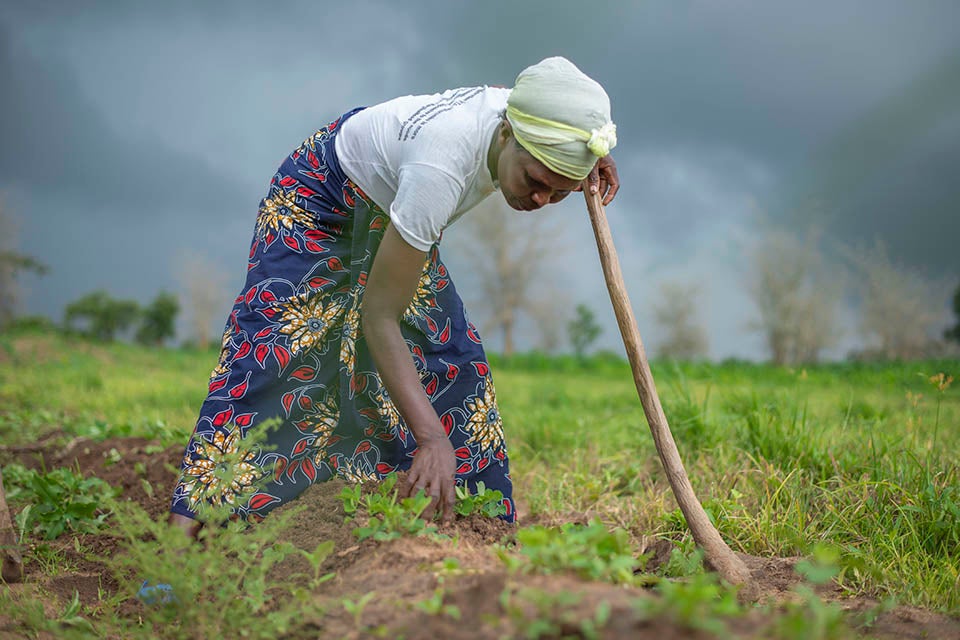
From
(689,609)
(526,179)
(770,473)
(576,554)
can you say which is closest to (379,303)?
(526,179)

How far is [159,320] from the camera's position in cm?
2108

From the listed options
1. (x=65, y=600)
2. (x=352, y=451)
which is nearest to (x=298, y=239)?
(x=352, y=451)

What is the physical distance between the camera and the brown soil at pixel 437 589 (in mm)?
1420

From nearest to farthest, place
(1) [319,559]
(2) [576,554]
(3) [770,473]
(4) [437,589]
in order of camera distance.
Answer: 1. (2) [576,554]
2. (4) [437,589]
3. (1) [319,559]
4. (3) [770,473]

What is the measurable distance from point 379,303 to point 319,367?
25.6 inches

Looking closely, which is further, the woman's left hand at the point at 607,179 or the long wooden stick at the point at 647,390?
the woman's left hand at the point at 607,179

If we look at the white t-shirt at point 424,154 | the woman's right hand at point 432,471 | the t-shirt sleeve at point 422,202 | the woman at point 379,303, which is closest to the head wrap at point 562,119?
the woman at point 379,303

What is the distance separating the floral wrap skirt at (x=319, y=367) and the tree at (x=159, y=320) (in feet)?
65.0

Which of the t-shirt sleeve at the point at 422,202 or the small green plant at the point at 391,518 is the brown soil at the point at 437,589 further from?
the t-shirt sleeve at the point at 422,202

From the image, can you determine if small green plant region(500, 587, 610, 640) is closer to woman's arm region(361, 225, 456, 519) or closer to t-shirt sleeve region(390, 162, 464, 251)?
woman's arm region(361, 225, 456, 519)


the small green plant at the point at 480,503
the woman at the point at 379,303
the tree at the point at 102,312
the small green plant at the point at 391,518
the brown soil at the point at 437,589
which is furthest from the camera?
the tree at the point at 102,312

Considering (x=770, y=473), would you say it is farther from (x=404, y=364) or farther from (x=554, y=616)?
(x=554, y=616)

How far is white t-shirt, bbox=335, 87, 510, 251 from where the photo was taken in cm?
218

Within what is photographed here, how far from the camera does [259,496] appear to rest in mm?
2604
